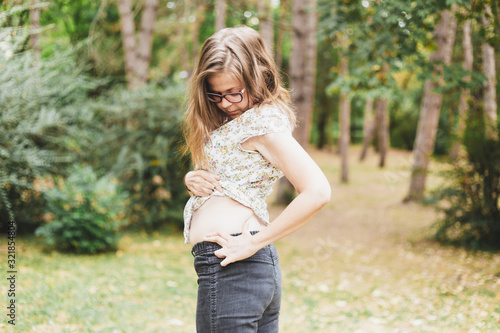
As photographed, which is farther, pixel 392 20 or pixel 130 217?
pixel 130 217

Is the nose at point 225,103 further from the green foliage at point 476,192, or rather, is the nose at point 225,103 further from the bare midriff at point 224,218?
the green foliage at point 476,192

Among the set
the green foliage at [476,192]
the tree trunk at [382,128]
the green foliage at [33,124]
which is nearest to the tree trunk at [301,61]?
the green foliage at [476,192]

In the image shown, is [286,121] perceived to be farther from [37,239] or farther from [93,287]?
[37,239]

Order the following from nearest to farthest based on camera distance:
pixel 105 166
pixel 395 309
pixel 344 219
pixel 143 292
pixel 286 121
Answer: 1. pixel 286 121
2. pixel 395 309
3. pixel 143 292
4. pixel 105 166
5. pixel 344 219

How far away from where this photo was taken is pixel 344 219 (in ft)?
31.4

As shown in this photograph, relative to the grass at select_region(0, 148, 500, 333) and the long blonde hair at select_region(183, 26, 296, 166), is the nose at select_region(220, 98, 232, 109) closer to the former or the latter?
the long blonde hair at select_region(183, 26, 296, 166)

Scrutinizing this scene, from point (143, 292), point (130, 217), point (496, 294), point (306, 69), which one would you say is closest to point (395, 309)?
point (496, 294)

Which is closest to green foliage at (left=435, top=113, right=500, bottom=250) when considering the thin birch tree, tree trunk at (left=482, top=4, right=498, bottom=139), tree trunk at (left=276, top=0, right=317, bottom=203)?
tree trunk at (left=482, top=4, right=498, bottom=139)

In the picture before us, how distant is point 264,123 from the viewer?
5.15 ft

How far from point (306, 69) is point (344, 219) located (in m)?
3.52

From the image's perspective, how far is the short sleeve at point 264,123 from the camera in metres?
1.56

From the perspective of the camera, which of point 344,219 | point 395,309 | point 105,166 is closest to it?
point 395,309

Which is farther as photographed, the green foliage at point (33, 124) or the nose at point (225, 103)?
the green foliage at point (33, 124)

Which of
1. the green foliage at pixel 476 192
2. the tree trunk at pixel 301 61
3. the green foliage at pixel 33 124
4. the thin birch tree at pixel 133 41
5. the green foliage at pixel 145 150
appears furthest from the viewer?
the thin birch tree at pixel 133 41
